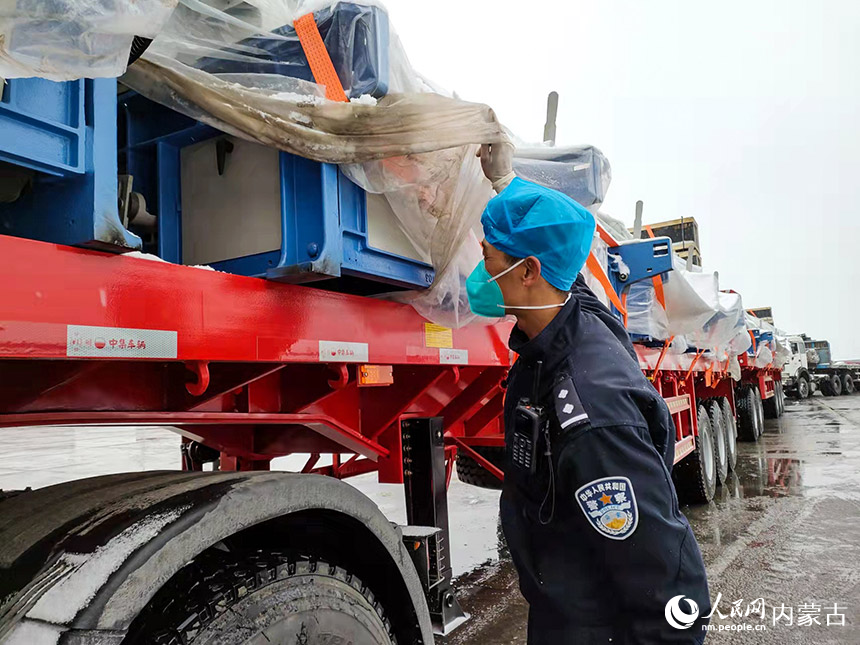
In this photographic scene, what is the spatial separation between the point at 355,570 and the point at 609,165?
6.89ft

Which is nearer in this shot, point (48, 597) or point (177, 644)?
point (48, 597)

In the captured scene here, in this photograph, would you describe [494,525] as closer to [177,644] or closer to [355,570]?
[355,570]

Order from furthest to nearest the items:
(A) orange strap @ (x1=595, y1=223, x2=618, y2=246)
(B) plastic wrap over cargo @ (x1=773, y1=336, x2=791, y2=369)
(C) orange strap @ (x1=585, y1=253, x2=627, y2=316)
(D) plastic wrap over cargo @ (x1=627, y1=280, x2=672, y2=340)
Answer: (B) plastic wrap over cargo @ (x1=773, y1=336, x2=791, y2=369) < (D) plastic wrap over cargo @ (x1=627, y1=280, x2=672, y2=340) < (A) orange strap @ (x1=595, y1=223, x2=618, y2=246) < (C) orange strap @ (x1=585, y1=253, x2=627, y2=316)

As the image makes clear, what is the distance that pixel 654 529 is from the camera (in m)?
1.24

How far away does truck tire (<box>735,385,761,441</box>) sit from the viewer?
11578mm

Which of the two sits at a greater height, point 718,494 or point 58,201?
point 58,201

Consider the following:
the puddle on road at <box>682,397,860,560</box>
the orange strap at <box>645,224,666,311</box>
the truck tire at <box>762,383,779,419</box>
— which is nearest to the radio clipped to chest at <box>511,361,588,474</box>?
the orange strap at <box>645,224,666,311</box>

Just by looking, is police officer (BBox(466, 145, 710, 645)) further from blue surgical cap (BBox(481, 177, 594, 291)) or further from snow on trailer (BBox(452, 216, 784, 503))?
snow on trailer (BBox(452, 216, 784, 503))

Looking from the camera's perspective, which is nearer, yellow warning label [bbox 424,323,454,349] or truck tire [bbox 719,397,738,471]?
yellow warning label [bbox 424,323,454,349]

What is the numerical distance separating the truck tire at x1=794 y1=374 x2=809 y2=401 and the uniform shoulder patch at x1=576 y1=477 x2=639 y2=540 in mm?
26937

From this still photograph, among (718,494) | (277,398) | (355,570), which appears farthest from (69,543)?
(718,494)

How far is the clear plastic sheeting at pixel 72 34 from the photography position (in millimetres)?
A: 927

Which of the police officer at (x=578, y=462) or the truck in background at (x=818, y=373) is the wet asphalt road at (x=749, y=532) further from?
the truck in background at (x=818, y=373)

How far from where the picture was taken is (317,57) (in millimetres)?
1757
